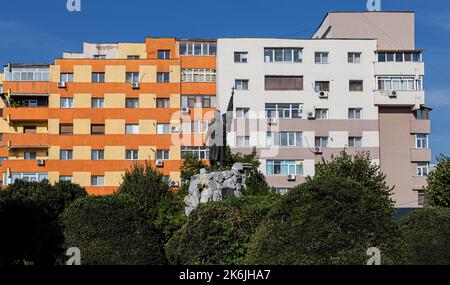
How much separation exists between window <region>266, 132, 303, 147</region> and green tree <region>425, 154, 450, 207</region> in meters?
16.0

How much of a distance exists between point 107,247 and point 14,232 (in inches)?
183

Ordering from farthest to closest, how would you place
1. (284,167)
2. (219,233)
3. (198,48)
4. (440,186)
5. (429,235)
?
1. (198,48)
2. (284,167)
3. (440,186)
4. (219,233)
5. (429,235)

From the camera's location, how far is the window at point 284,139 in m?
56.4

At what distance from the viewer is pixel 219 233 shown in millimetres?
24156

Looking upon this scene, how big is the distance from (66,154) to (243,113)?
541 inches

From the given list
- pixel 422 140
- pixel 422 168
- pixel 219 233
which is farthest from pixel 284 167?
pixel 219 233

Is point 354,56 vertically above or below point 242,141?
above

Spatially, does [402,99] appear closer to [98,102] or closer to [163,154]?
[163,154]

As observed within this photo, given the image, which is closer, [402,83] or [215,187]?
[215,187]

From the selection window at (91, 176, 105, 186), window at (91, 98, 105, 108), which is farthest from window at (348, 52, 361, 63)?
window at (91, 176, 105, 186)

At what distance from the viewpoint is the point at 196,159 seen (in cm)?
5203

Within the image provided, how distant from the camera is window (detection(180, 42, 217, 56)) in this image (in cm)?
5944
